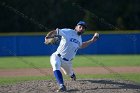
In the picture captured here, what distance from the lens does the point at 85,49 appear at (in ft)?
85.3

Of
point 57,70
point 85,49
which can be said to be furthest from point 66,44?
point 85,49

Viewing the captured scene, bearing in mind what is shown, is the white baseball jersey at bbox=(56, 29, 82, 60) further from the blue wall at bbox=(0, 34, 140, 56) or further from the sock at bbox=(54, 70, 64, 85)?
the blue wall at bbox=(0, 34, 140, 56)

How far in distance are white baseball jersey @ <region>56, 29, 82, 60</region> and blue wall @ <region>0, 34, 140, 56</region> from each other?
592 inches

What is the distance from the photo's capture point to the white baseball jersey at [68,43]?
32.3 ft

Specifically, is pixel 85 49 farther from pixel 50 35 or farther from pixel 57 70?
pixel 50 35

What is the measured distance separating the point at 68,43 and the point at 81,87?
104 cm

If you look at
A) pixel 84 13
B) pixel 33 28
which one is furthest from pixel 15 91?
pixel 84 13

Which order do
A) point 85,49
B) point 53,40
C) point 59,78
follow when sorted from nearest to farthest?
point 59,78
point 53,40
point 85,49

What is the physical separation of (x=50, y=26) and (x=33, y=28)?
63.9 inches

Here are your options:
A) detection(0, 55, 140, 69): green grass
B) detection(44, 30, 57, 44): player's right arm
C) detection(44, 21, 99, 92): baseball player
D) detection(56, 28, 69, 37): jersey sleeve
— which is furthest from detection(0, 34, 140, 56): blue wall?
detection(44, 30, 57, 44): player's right arm

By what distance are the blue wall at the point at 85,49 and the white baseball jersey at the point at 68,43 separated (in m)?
15.0

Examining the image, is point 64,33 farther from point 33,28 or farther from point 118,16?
point 118,16

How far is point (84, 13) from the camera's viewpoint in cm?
3625

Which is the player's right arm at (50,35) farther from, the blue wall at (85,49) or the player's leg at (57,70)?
the blue wall at (85,49)
